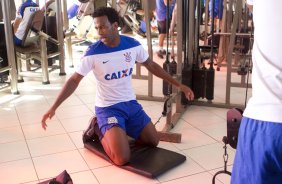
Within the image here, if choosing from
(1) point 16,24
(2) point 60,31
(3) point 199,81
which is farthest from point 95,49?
(2) point 60,31

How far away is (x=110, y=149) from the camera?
2.56 m

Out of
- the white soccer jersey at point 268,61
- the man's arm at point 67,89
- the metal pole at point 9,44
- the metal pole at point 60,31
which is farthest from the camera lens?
the metal pole at point 60,31

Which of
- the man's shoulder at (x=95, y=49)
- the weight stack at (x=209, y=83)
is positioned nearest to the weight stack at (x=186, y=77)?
the weight stack at (x=209, y=83)

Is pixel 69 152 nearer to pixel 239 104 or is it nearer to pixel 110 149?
pixel 110 149

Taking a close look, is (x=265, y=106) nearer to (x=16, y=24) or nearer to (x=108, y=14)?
(x=108, y=14)

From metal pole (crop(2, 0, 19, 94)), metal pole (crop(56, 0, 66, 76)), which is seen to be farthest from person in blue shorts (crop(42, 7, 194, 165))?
metal pole (crop(56, 0, 66, 76))

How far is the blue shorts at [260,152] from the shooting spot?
1044mm

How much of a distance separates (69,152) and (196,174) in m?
1.01

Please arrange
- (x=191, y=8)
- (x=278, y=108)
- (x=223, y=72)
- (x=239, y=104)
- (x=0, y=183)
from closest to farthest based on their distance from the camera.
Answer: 1. (x=278, y=108)
2. (x=0, y=183)
3. (x=191, y=8)
4. (x=239, y=104)
5. (x=223, y=72)

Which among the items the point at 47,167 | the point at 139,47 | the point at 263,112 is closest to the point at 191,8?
the point at 139,47

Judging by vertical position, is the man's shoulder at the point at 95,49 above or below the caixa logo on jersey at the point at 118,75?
above

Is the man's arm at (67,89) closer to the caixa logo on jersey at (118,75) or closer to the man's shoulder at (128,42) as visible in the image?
the caixa logo on jersey at (118,75)

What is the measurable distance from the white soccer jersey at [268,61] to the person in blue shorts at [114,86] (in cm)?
149

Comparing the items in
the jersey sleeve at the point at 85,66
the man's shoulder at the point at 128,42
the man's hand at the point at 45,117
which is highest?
the man's shoulder at the point at 128,42
